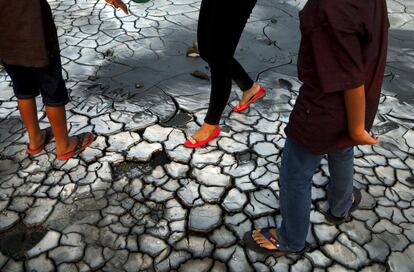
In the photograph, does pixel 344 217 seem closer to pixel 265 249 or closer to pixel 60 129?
pixel 265 249

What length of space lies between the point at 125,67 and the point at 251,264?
2.14 metres

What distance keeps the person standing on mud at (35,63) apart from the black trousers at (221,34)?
533 mm

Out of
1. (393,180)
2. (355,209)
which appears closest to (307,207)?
(355,209)

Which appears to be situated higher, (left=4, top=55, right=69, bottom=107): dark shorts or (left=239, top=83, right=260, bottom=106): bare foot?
(left=4, top=55, right=69, bottom=107): dark shorts

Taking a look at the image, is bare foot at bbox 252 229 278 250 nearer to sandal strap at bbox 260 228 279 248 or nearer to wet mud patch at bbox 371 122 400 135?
sandal strap at bbox 260 228 279 248

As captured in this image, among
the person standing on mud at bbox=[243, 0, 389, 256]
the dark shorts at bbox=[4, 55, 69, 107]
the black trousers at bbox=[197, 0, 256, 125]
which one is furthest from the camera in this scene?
the dark shorts at bbox=[4, 55, 69, 107]

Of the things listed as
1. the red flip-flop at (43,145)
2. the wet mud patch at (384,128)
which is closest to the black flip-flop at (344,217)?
the wet mud patch at (384,128)

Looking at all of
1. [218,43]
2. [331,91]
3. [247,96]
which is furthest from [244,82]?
[331,91]

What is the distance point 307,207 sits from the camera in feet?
5.46

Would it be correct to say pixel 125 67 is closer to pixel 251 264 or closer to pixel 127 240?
pixel 127 240

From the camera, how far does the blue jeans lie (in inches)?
61.8

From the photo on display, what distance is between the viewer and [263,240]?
1904 millimetres

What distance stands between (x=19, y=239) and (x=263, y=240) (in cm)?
Answer: 123

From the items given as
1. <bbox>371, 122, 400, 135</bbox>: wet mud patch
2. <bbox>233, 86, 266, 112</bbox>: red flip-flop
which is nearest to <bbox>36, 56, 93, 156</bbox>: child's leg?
<bbox>233, 86, 266, 112</bbox>: red flip-flop
